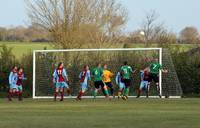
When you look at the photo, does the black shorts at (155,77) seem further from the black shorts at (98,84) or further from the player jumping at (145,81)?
the black shorts at (98,84)

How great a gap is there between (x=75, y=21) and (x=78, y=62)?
35.7ft

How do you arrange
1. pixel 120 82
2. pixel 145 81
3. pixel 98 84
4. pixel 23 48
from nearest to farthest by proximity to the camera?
1. pixel 98 84
2. pixel 120 82
3. pixel 145 81
4. pixel 23 48

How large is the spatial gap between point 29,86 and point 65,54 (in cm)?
501

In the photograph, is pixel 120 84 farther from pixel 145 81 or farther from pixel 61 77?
pixel 61 77

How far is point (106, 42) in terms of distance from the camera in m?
54.4

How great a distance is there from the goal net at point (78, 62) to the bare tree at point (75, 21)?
881 centimetres

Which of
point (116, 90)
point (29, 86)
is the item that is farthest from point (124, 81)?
Result: point (29, 86)

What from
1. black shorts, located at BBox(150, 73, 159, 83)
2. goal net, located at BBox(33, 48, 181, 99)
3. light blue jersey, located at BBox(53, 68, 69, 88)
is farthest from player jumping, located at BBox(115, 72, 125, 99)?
light blue jersey, located at BBox(53, 68, 69, 88)

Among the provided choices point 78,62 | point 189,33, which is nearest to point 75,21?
point 78,62

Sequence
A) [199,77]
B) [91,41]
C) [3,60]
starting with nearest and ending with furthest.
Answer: [199,77]
[3,60]
[91,41]

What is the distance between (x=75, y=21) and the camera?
4953 cm

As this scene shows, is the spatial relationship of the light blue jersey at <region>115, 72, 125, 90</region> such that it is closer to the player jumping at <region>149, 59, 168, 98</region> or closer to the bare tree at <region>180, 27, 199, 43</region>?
the player jumping at <region>149, 59, 168, 98</region>

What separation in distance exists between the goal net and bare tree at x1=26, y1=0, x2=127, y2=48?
8809 mm

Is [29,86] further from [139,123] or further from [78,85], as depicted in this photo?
[139,123]
